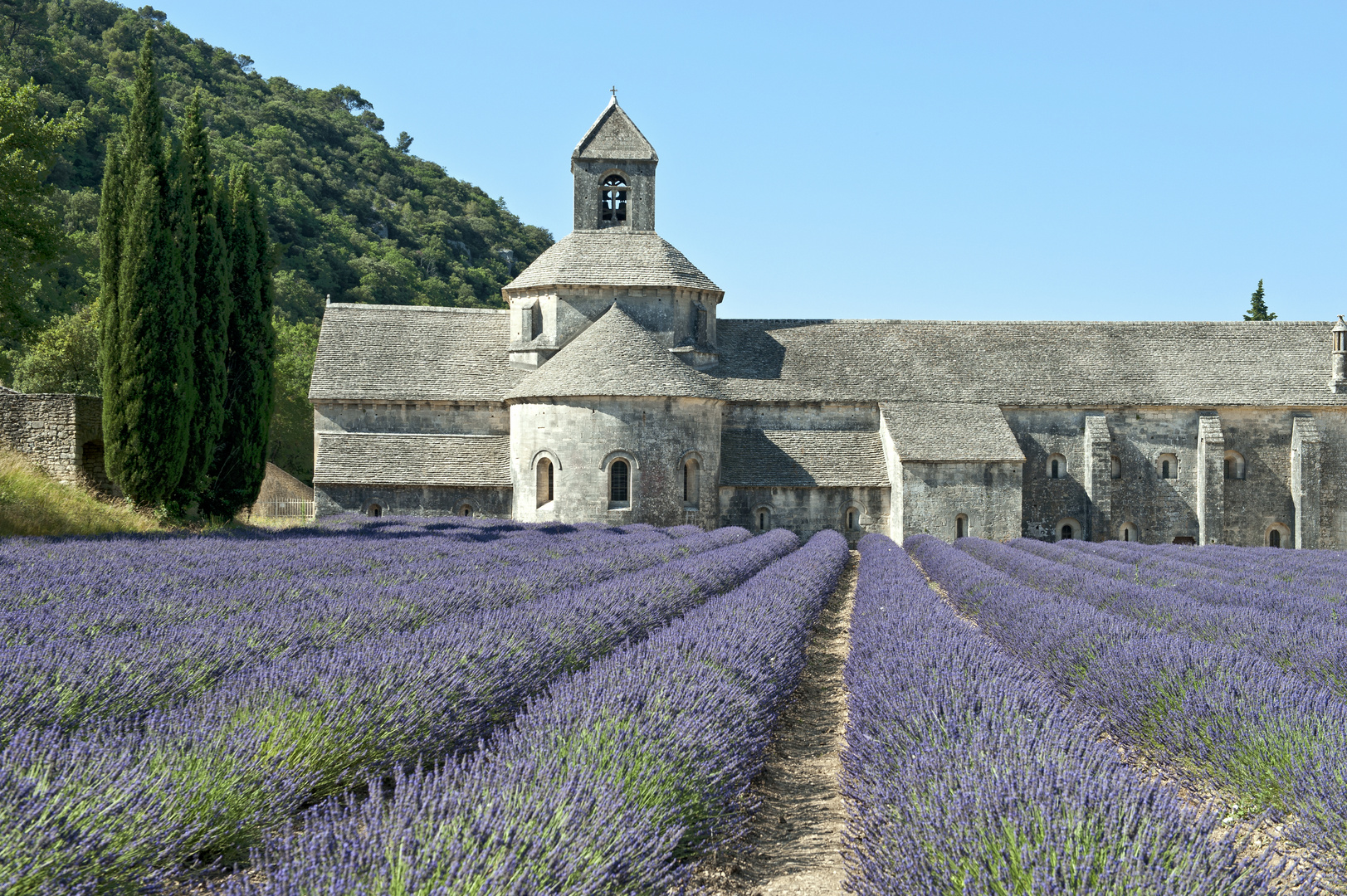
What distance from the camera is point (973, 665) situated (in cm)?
686

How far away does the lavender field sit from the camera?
3.26m

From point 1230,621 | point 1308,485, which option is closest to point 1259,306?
point 1308,485

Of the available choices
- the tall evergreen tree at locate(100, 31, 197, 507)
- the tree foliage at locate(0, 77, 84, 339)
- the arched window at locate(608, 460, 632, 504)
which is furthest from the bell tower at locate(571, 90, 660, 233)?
the tall evergreen tree at locate(100, 31, 197, 507)

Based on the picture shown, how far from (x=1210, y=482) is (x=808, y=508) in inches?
529

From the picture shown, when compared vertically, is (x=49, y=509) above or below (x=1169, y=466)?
below

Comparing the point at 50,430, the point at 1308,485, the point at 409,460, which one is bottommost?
the point at 1308,485

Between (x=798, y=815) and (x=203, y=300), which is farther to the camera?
(x=203, y=300)

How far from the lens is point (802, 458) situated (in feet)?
100

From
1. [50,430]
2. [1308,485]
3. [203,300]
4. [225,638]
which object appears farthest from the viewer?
[1308,485]

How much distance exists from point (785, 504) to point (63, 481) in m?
19.4

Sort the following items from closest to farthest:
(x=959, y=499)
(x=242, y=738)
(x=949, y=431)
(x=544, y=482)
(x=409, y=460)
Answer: (x=242, y=738) → (x=544, y=482) → (x=959, y=499) → (x=409, y=460) → (x=949, y=431)

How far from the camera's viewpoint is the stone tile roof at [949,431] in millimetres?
28906

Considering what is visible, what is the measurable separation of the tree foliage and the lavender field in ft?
53.0

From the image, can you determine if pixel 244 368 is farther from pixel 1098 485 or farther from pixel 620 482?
pixel 1098 485
